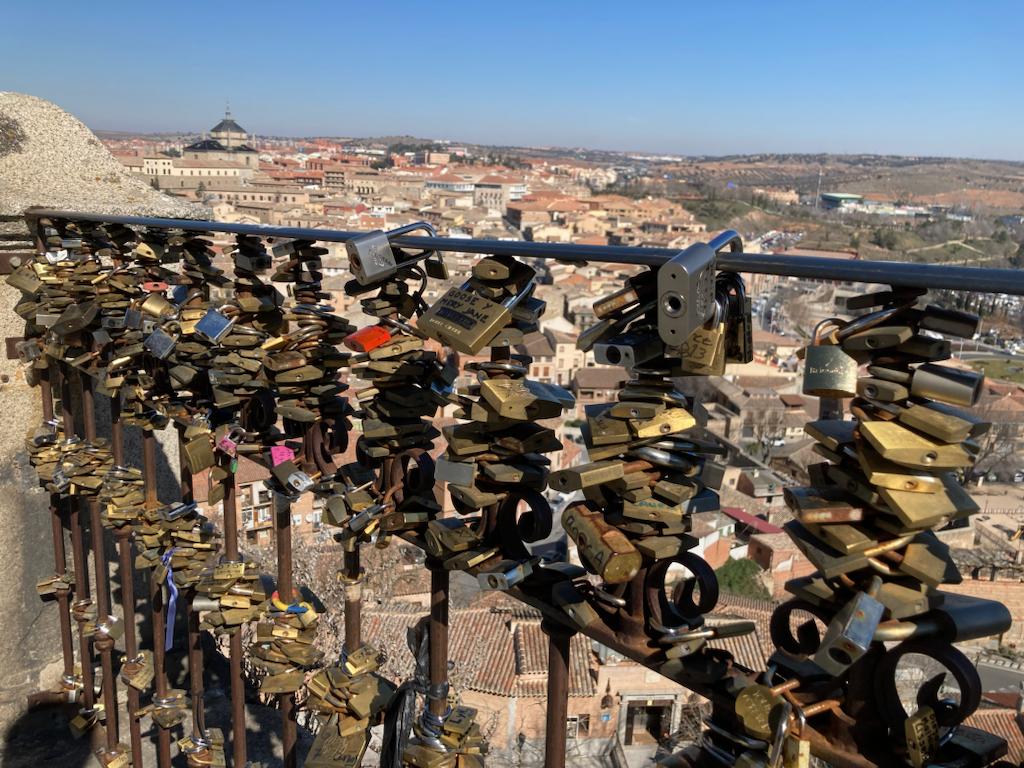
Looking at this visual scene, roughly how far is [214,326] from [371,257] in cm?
→ 84

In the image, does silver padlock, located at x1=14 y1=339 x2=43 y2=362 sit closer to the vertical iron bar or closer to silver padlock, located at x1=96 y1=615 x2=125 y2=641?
the vertical iron bar

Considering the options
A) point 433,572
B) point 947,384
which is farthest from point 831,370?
point 433,572

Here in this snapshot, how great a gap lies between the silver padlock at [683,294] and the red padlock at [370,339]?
2.62 feet

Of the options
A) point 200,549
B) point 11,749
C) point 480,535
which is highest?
point 480,535

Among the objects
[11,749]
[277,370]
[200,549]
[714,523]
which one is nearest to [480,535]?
[277,370]

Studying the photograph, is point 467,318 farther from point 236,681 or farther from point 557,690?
point 236,681

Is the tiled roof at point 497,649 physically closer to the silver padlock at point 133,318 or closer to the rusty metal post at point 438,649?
the silver padlock at point 133,318

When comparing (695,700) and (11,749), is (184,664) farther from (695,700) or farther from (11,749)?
(695,700)

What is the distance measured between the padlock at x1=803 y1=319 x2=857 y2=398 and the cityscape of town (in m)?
0.12

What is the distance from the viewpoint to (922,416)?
3.32 ft

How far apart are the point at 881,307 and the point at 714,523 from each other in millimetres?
22582

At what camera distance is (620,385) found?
1330 millimetres

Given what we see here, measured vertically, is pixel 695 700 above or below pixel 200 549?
below

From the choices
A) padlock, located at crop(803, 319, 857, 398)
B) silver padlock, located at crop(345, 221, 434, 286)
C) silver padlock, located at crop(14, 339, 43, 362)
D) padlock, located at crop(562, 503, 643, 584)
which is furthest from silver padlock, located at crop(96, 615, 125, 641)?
padlock, located at crop(803, 319, 857, 398)
